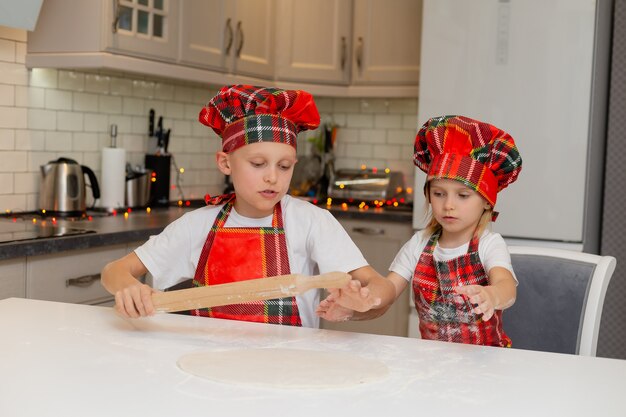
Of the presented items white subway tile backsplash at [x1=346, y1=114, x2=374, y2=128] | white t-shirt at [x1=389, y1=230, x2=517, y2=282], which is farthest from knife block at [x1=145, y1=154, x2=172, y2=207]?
white t-shirt at [x1=389, y1=230, x2=517, y2=282]

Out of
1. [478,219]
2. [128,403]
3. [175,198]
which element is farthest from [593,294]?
[175,198]

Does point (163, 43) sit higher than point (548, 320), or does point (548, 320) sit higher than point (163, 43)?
point (163, 43)

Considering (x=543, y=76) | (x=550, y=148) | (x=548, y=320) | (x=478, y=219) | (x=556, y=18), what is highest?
(x=556, y=18)

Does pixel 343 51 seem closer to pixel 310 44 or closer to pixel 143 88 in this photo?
pixel 310 44

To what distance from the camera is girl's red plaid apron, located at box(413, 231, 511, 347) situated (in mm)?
1774

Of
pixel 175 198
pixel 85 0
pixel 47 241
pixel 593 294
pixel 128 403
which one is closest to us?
pixel 128 403

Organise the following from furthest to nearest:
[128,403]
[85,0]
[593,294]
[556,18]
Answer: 1. [556,18]
2. [85,0]
3. [593,294]
4. [128,403]

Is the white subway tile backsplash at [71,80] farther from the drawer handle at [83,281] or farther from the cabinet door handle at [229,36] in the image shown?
the drawer handle at [83,281]

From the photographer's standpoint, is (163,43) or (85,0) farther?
(163,43)

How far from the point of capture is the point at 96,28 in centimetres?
299

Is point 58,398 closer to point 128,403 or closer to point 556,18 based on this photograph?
point 128,403

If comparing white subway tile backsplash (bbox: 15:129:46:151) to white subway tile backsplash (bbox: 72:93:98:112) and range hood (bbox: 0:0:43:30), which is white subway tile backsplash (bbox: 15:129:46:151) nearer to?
white subway tile backsplash (bbox: 72:93:98:112)

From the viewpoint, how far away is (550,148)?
129 inches

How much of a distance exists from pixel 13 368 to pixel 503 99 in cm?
257
